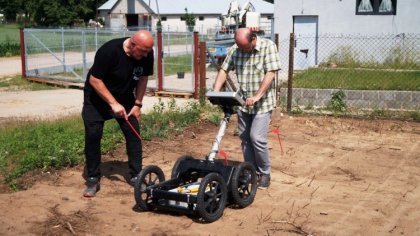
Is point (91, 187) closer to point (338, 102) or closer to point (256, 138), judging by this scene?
point (256, 138)

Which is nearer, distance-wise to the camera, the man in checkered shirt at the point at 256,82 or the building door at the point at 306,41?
the man in checkered shirt at the point at 256,82

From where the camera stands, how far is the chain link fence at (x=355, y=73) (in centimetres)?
1110

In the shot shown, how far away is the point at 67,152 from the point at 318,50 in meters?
14.7

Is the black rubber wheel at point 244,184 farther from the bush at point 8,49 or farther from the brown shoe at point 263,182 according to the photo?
the bush at point 8,49

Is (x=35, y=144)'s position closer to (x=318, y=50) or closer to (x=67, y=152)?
(x=67, y=152)

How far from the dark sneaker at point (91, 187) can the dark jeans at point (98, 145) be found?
0.15 ft

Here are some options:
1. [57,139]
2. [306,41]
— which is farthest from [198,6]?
[57,139]

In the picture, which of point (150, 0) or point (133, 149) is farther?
point (150, 0)

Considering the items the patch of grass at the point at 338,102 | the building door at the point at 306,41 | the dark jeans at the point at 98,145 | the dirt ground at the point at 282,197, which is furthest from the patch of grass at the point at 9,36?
the dark jeans at the point at 98,145

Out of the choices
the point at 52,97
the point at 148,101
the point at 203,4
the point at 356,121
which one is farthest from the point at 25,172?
the point at 203,4

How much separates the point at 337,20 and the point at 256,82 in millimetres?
15382

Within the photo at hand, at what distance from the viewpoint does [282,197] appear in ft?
19.2

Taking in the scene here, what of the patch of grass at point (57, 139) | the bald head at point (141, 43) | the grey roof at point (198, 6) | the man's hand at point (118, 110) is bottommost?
the patch of grass at point (57, 139)

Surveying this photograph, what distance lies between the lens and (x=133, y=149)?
6.11 meters
